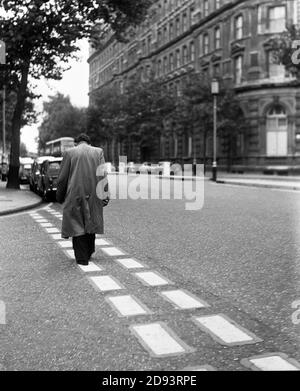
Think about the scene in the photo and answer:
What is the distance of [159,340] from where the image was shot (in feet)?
15.2

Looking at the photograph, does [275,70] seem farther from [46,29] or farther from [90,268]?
[90,268]

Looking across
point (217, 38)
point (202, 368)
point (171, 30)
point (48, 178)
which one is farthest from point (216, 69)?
point (202, 368)

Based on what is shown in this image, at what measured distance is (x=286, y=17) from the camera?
43.3 meters

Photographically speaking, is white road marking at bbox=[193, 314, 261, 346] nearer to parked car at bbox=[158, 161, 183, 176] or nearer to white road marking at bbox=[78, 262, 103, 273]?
white road marking at bbox=[78, 262, 103, 273]

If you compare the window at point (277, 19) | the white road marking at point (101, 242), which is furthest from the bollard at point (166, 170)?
the white road marking at point (101, 242)

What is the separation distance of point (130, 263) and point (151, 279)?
3.82 feet

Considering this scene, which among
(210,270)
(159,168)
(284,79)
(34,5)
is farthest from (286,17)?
(210,270)

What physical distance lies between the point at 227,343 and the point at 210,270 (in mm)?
3131

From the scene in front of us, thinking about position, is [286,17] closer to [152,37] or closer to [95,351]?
[152,37]

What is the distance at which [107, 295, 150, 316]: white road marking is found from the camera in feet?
18.1

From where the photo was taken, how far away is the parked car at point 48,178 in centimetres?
2121

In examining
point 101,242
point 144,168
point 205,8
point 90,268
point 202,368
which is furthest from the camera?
point 205,8

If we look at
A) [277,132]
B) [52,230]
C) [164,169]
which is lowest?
[52,230]

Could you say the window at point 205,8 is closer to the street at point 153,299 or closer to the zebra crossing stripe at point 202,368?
the street at point 153,299
